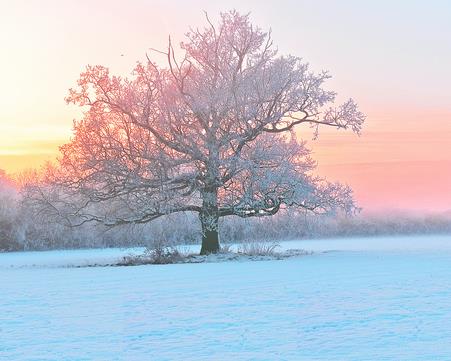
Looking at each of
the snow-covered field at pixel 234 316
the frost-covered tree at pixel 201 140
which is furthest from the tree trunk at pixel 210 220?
the snow-covered field at pixel 234 316

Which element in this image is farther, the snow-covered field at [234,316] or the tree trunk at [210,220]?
the tree trunk at [210,220]

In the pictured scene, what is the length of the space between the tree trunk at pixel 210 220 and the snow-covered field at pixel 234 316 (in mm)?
8508

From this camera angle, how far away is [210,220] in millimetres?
30953

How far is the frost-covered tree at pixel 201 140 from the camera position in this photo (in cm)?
3016

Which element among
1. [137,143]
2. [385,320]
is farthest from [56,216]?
[385,320]

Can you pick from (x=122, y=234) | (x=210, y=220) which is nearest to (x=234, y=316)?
(x=210, y=220)

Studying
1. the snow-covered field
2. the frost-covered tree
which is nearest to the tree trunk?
the frost-covered tree

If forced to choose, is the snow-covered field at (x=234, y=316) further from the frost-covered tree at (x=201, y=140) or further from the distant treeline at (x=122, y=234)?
the distant treeline at (x=122, y=234)

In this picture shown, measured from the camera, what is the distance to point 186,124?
3034cm

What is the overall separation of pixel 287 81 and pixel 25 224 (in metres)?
25.7

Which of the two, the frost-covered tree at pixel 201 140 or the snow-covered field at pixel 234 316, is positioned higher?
the frost-covered tree at pixel 201 140

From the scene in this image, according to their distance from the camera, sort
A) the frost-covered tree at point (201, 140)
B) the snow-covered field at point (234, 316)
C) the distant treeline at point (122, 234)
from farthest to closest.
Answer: the distant treeline at point (122, 234) < the frost-covered tree at point (201, 140) < the snow-covered field at point (234, 316)

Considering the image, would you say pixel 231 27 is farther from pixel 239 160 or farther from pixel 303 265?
pixel 303 265

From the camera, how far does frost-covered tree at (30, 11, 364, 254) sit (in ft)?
98.9
